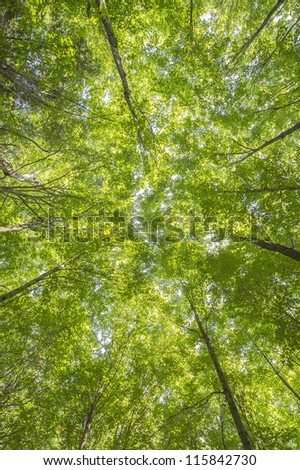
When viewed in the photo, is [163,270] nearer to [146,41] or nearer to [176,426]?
[176,426]

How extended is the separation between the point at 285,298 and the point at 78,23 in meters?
10.9

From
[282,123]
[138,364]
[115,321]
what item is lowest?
[138,364]

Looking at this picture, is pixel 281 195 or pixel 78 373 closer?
pixel 281 195

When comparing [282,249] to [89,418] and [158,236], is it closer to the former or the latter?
[158,236]

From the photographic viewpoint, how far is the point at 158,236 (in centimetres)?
1039

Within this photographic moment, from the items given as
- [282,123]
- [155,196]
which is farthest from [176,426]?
[282,123]

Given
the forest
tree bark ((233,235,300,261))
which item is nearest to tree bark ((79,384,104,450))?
the forest

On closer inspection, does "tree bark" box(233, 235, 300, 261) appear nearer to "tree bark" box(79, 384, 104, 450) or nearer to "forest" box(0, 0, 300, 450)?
"forest" box(0, 0, 300, 450)

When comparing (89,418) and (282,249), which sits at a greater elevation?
(282,249)

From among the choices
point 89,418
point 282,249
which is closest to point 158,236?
point 282,249

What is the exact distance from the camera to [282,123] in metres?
8.12

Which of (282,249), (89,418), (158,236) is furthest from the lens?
(158,236)

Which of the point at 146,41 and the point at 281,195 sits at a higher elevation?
the point at 146,41

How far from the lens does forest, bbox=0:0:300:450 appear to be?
5.96 m
